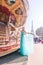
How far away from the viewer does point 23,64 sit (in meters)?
1.40

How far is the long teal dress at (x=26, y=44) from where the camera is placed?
141 cm

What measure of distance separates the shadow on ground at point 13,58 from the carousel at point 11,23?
0.04 m

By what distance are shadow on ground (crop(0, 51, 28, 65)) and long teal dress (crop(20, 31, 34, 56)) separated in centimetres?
4

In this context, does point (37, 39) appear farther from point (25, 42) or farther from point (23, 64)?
point (23, 64)

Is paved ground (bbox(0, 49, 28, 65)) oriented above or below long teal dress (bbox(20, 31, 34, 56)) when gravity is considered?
below

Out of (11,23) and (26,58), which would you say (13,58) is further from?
(11,23)

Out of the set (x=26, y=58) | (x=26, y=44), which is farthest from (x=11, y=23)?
(x=26, y=58)

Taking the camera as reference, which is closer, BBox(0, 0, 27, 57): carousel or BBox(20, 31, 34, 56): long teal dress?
BBox(0, 0, 27, 57): carousel

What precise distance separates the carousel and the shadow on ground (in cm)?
4

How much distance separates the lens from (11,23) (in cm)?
136

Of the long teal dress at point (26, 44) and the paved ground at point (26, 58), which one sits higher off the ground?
the long teal dress at point (26, 44)

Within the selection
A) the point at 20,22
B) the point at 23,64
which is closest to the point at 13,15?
the point at 20,22

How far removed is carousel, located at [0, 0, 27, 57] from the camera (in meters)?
1.31

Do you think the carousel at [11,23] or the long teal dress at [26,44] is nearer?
the carousel at [11,23]
